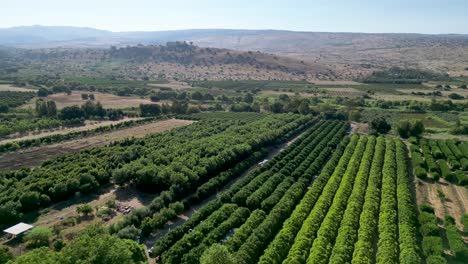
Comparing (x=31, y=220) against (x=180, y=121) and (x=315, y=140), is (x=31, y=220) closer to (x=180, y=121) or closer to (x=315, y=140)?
(x=315, y=140)

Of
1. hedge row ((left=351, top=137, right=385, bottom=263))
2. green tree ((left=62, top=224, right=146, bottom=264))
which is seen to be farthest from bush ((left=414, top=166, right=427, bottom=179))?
green tree ((left=62, top=224, right=146, bottom=264))

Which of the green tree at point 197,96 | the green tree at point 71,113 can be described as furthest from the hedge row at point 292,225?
the green tree at point 197,96

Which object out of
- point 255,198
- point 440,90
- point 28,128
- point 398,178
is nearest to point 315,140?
point 398,178

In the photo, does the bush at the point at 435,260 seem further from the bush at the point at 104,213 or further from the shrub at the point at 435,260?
the bush at the point at 104,213

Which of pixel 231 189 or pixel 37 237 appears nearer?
pixel 37 237

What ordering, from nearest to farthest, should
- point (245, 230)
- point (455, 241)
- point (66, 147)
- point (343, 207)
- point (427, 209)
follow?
point (455, 241) → point (245, 230) → point (343, 207) → point (427, 209) → point (66, 147)

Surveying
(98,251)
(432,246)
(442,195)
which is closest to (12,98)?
(98,251)

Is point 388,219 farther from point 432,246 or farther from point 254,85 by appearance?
point 254,85
